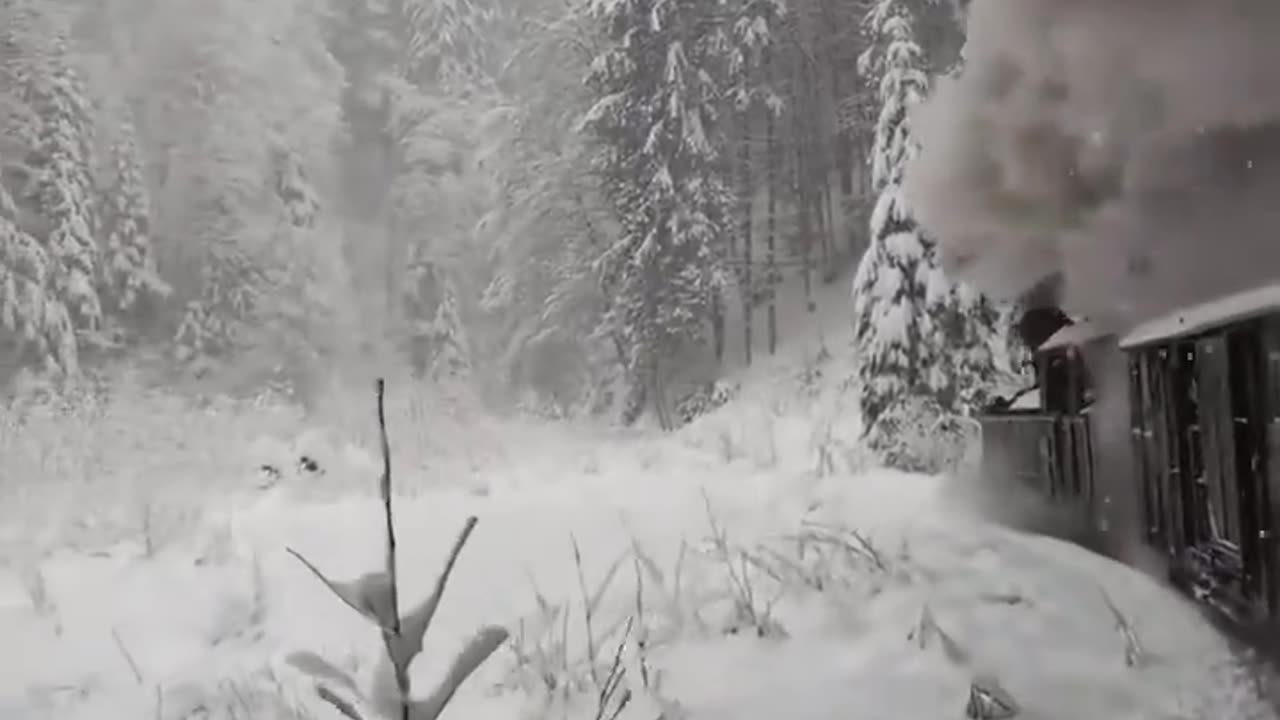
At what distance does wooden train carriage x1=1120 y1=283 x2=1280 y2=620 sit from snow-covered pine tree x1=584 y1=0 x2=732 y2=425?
3186 millimetres

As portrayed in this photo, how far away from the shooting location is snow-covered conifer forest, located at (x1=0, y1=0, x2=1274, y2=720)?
2.12 metres

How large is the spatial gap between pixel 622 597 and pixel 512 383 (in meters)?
4.52

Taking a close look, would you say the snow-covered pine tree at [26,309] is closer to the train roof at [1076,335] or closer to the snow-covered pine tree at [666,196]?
the snow-covered pine tree at [666,196]

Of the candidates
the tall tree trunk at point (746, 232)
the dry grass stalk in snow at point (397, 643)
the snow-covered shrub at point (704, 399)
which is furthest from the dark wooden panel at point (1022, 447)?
the dry grass stalk in snow at point (397, 643)

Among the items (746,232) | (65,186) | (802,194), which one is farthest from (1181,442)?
(65,186)

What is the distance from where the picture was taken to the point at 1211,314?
1.86 metres

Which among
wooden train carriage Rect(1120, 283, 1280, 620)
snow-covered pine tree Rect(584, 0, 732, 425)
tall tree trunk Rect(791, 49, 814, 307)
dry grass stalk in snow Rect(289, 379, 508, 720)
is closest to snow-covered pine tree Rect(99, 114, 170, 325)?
snow-covered pine tree Rect(584, 0, 732, 425)

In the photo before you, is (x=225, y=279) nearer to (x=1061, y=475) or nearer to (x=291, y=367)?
(x=291, y=367)

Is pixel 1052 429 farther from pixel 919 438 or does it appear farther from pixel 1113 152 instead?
pixel 1113 152

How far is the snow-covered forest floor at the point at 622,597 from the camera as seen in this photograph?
6.41ft

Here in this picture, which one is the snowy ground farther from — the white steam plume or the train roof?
the white steam plume

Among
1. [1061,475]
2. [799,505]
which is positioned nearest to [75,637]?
[799,505]

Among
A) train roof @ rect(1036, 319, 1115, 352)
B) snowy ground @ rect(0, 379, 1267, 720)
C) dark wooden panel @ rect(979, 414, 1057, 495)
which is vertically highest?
train roof @ rect(1036, 319, 1115, 352)

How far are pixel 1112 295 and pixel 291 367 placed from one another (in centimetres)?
590
